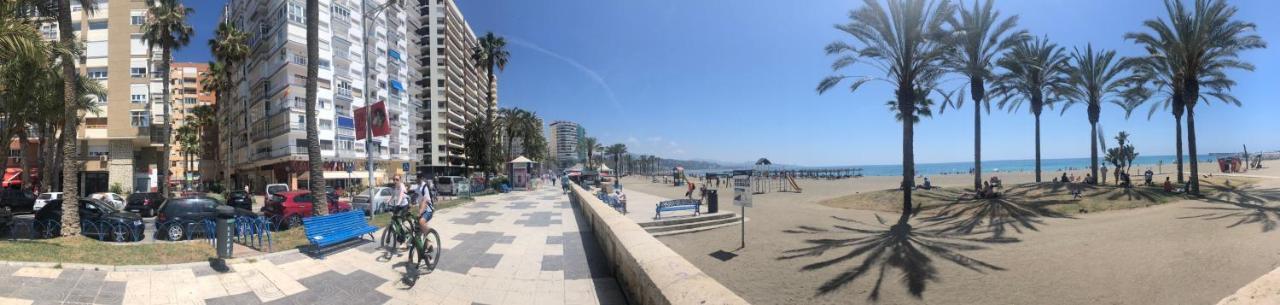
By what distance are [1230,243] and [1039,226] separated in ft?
13.9

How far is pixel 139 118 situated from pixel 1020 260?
5561 centimetres

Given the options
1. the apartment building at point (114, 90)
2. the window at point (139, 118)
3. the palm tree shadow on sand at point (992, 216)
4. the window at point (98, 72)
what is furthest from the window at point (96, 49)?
the palm tree shadow on sand at point (992, 216)

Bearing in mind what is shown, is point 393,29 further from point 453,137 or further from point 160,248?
point 160,248

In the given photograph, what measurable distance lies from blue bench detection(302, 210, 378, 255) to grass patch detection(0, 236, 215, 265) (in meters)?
1.34

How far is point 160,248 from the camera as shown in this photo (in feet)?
Answer: 25.2

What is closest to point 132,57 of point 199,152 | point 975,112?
point 199,152

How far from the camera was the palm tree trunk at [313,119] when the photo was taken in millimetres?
12633

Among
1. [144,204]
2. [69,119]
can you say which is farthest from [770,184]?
[69,119]

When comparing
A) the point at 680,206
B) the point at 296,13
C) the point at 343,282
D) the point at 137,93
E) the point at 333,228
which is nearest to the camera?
the point at 343,282

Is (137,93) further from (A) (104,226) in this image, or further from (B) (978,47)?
(B) (978,47)

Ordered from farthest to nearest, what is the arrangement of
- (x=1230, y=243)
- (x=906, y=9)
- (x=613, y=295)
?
(x=906, y=9), (x=1230, y=243), (x=613, y=295)

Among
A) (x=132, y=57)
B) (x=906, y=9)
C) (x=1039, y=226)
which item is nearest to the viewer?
(x=1039, y=226)

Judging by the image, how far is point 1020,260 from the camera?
9727 millimetres

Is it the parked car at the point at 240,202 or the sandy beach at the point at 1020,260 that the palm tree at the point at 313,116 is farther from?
the parked car at the point at 240,202
